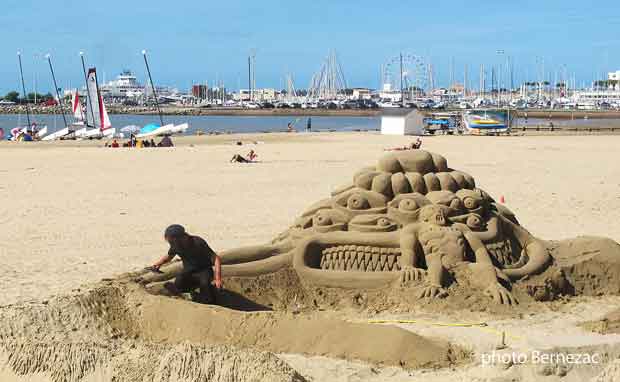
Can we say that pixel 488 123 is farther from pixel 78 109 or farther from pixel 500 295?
pixel 500 295

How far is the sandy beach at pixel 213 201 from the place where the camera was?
8789mm

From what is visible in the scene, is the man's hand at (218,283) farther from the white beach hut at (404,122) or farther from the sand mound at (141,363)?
the white beach hut at (404,122)

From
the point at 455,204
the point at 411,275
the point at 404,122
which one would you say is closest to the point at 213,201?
the point at 455,204

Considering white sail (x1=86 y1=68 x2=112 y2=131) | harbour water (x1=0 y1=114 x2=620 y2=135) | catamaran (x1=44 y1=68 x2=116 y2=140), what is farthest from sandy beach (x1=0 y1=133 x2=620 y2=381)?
harbour water (x1=0 y1=114 x2=620 y2=135)

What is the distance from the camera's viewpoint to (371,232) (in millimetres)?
8133

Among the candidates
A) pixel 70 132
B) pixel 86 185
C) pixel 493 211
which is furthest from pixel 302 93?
pixel 493 211

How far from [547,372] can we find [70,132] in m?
45.6

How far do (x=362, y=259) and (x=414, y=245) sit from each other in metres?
0.50

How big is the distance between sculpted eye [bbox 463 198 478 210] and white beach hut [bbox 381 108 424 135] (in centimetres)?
3323

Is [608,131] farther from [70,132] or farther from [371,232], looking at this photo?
[371,232]

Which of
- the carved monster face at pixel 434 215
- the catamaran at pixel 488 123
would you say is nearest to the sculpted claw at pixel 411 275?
the carved monster face at pixel 434 215

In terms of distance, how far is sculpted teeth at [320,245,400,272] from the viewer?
807 centimetres

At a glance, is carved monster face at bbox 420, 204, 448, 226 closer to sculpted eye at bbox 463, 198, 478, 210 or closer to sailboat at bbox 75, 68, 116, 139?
sculpted eye at bbox 463, 198, 478, 210

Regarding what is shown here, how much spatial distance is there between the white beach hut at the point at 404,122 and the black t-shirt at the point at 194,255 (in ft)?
113
